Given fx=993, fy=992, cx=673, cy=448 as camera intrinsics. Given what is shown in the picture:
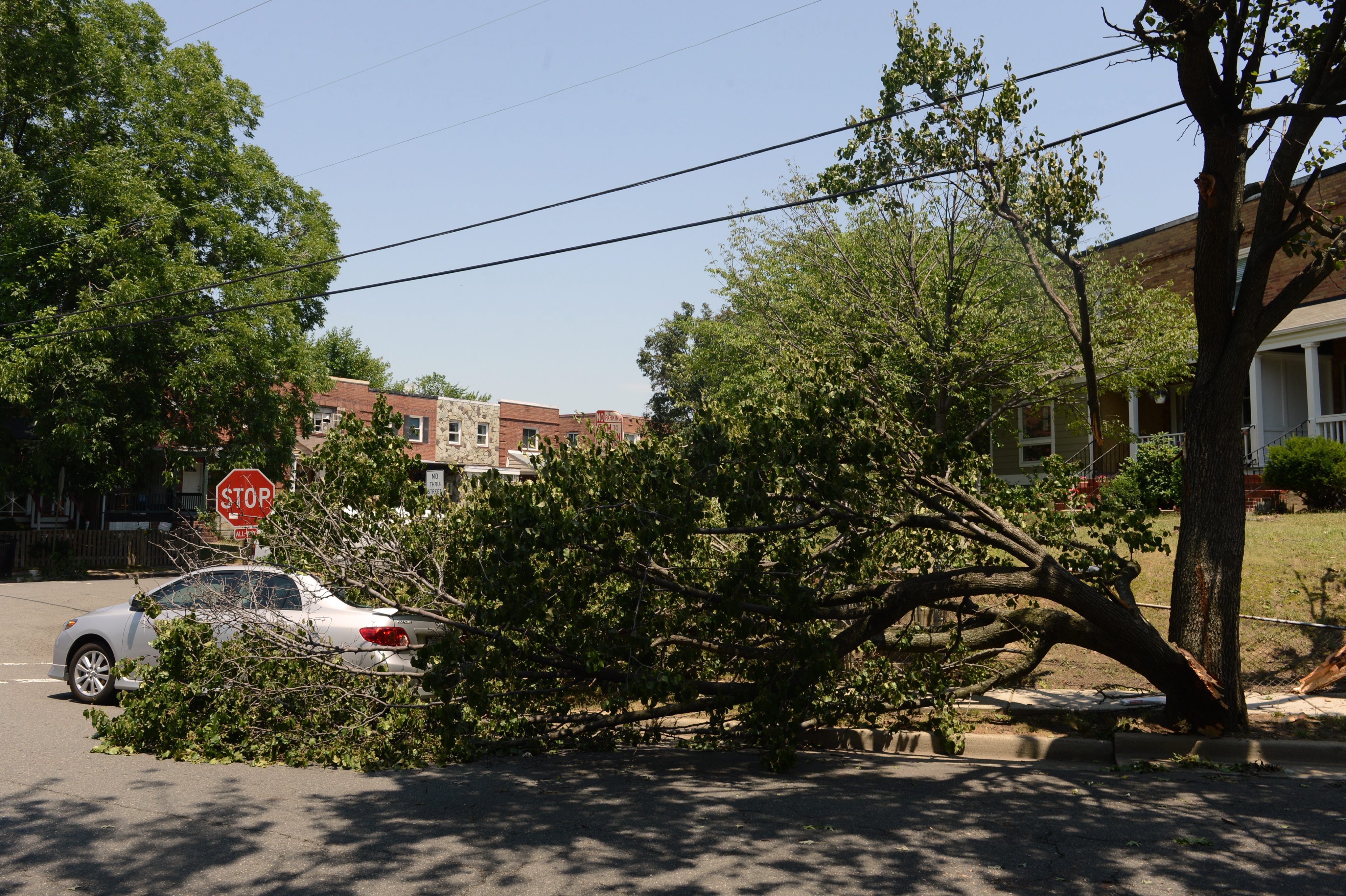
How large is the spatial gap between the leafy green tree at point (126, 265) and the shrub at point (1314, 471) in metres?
22.7

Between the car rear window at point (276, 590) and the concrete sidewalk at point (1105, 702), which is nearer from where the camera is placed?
the concrete sidewalk at point (1105, 702)

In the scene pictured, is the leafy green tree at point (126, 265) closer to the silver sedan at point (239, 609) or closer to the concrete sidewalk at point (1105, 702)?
the silver sedan at point (239, 609)

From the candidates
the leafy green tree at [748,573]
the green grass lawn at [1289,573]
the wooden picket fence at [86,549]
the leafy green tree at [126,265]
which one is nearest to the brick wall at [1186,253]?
the green grass lawn at [1289,573]

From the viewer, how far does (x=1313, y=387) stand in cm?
2059

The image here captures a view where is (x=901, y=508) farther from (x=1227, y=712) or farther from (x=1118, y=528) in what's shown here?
(x=1227, y=712)

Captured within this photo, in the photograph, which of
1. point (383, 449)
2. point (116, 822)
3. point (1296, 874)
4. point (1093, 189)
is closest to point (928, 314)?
point (1093, 189)

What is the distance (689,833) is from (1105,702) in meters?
6.01

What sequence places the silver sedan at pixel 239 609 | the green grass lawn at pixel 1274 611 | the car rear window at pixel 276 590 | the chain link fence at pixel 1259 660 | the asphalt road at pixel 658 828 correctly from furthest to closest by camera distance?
the green grass lawn at pixel 1274 611, the chain link fence at pixel 1259 660, the car rear window at pixel 276 590, the silver sedan at pixel 239 609, the asphalt road at pixel 658 828

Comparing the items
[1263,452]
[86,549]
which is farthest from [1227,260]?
[86,549]

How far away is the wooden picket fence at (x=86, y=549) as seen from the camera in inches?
1069

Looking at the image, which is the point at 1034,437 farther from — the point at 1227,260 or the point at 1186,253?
the point at 1227,260

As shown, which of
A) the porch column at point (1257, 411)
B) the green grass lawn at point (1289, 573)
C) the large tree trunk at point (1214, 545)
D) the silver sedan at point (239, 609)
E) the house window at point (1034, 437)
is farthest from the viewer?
the house window at point (1034, 437)

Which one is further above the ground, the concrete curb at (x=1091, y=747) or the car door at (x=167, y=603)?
the car door at (x=167, y=603)

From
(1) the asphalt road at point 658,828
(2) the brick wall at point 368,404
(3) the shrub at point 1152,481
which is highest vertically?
(2) the brick wall at point 368,404
